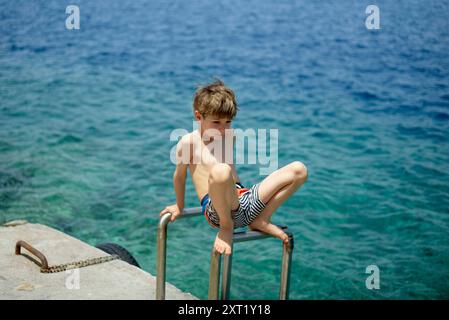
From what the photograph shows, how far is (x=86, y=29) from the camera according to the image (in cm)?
1750

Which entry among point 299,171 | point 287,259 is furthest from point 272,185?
point 287,259

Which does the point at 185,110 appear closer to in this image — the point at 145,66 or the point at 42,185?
the point at 145,66

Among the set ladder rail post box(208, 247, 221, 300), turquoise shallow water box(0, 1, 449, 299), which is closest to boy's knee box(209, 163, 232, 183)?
ladder rail post box(208, 247, 221, 300)

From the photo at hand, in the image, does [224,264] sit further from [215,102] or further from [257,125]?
[257,125]

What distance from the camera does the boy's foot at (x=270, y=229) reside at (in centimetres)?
304

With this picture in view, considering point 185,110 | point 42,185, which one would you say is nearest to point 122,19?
point 185,110

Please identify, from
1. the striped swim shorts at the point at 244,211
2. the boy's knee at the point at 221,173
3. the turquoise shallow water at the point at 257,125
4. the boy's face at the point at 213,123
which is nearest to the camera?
the boy's knee at the point at 221,173

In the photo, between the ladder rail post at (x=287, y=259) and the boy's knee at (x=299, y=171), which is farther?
the boy's knee at (x=299, y=171)

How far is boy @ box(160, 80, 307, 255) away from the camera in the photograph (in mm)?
3100

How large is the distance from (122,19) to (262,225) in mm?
16322

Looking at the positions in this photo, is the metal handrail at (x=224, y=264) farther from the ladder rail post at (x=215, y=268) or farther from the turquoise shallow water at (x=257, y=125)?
the turquoise shallow water at (x=257, y=125)

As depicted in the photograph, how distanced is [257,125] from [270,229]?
8.08 metres

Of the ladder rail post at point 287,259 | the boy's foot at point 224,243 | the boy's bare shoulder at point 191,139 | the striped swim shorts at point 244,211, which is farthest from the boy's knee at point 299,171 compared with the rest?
the boy's bare shoulder at point 191,139
